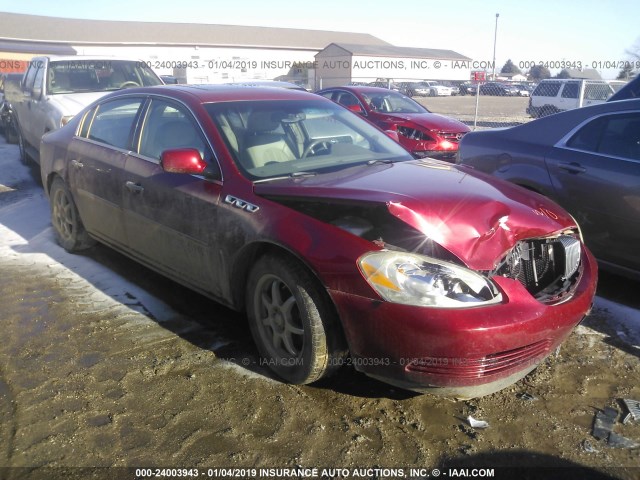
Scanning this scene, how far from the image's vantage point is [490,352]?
2.69 metres

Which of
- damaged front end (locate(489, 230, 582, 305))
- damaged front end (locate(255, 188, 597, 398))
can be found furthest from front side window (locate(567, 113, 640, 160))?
damaged front end (locate(255, 188, 597, 398))

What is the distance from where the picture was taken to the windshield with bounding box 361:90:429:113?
11734mm

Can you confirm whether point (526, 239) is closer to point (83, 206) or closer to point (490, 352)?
point (490, 352)

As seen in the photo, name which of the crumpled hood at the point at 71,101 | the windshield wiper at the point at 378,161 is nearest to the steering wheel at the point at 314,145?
the windshield wiper at the point at 378,161

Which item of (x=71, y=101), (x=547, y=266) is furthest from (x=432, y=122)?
(x=547, y=266)

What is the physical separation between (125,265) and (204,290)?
1.82 m

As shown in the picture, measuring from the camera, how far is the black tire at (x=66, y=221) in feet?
17.6

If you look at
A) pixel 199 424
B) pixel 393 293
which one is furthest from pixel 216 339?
pixel 393 293

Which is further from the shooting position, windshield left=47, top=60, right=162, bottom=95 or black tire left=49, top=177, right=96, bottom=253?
windshield left=47, top=60, right=162, bottom=95

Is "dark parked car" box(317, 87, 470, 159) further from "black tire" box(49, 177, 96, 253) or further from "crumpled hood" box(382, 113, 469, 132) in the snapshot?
"black tire" box(49, 177, 96, 253)

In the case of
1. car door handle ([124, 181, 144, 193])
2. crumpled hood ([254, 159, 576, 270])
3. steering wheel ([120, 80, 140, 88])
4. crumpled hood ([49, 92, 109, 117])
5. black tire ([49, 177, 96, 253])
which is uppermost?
steering wheel ([120, 80, 140, 88])

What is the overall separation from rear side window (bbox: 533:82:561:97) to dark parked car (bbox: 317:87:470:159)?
32.1 feet

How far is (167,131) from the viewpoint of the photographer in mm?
4211

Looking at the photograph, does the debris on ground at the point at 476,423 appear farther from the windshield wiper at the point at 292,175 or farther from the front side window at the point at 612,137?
the front side window at the point at 612,137
